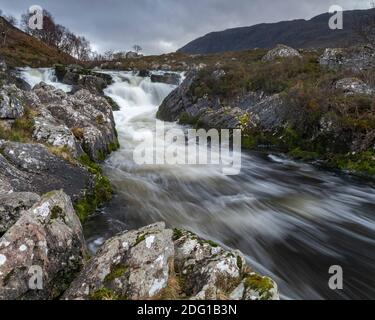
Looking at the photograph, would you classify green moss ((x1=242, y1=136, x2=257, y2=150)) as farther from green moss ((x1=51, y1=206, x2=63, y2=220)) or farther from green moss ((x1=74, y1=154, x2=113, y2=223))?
green moss ((x1=51, y1=206, x2=63, y2=220))

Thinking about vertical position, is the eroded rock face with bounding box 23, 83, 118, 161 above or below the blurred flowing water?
above

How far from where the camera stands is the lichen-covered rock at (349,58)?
995 inches

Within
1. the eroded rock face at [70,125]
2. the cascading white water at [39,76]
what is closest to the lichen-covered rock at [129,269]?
Result: the eroded rock face at [70,125]

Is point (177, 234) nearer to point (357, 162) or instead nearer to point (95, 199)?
point (95, 199)

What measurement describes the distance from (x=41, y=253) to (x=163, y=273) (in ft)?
5.96

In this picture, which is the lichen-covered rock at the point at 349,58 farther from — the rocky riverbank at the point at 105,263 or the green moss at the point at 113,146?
the rocky riverbank at the point at 105,263

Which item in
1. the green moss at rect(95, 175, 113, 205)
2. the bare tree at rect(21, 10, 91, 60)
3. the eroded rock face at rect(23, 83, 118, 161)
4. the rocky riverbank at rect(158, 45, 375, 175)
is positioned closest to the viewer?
the green moss at rect(95, 175, 113, 205)

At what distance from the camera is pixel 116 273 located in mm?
5078

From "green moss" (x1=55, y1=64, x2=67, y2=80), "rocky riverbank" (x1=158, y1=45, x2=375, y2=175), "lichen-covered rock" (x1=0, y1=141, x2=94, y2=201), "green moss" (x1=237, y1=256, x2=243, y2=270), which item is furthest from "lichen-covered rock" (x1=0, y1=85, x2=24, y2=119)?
"green moss" (x1=55, y1=64, x2=67, y2=80)

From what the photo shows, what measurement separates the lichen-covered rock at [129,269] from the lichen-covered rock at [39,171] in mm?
3893

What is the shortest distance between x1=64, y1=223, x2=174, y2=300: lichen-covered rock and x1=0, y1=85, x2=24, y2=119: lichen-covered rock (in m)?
8.41

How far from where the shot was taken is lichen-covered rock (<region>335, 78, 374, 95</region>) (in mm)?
18109

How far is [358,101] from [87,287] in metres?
15.2

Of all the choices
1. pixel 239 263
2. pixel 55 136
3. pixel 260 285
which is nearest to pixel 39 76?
pixel 55 136
